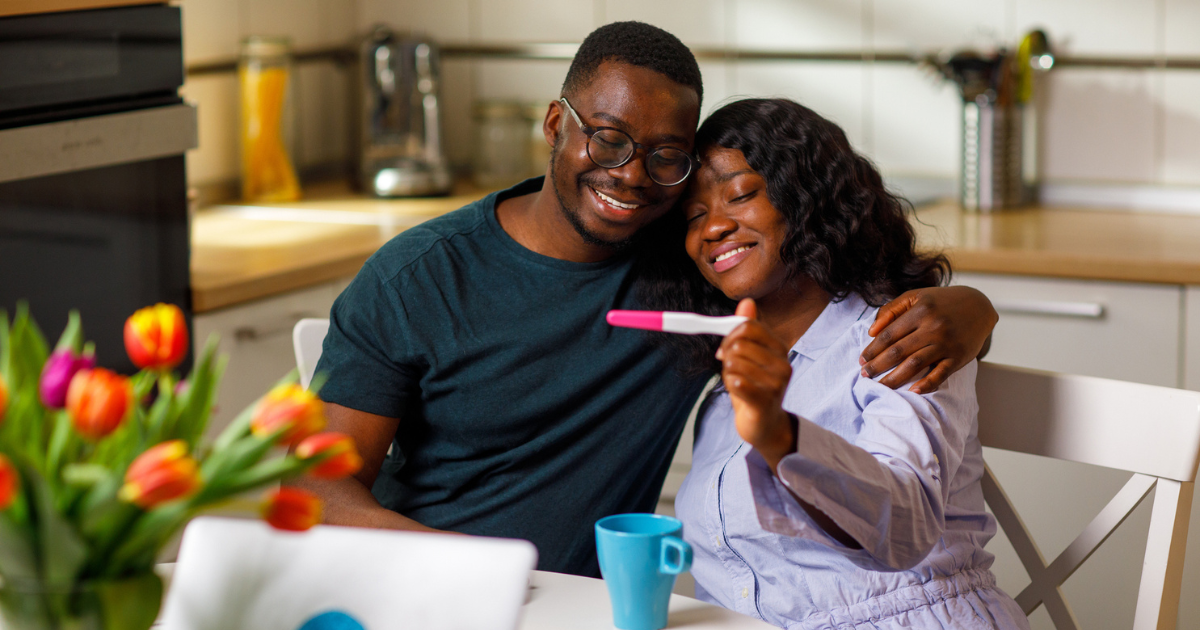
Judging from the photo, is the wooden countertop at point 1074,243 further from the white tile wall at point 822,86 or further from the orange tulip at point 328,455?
the orange tulip at point 328,455

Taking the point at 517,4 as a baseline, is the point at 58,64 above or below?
below

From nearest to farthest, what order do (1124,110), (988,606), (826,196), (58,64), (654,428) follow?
(988,606)
(826,196)
(654,428)
(58,64)
(1124,110)

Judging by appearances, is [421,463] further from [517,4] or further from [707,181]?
[517,4]

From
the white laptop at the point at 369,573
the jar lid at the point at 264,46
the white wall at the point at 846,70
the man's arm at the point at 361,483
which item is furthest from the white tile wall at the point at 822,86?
the white laptop at the point at 369,573

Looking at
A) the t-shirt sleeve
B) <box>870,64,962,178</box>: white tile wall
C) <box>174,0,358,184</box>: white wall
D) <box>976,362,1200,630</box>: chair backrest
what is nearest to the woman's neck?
<box>976,362,1200,630</box>: chair backrest

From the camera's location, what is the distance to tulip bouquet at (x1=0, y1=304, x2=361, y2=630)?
60 cm

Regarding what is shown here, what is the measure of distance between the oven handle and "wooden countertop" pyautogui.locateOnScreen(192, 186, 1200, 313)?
0.26 meters

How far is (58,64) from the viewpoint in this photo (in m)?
1.84

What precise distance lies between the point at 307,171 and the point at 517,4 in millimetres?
744

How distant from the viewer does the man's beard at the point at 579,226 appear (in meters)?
1.45

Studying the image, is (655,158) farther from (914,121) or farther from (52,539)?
(914,121)

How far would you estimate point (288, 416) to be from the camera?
24.2 inches

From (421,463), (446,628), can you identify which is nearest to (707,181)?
(421,463)

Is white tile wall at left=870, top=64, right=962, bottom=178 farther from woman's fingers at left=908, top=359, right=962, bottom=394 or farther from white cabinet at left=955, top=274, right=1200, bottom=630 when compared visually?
woman's fingers at left=908, top=359, right=962, bottom=394
